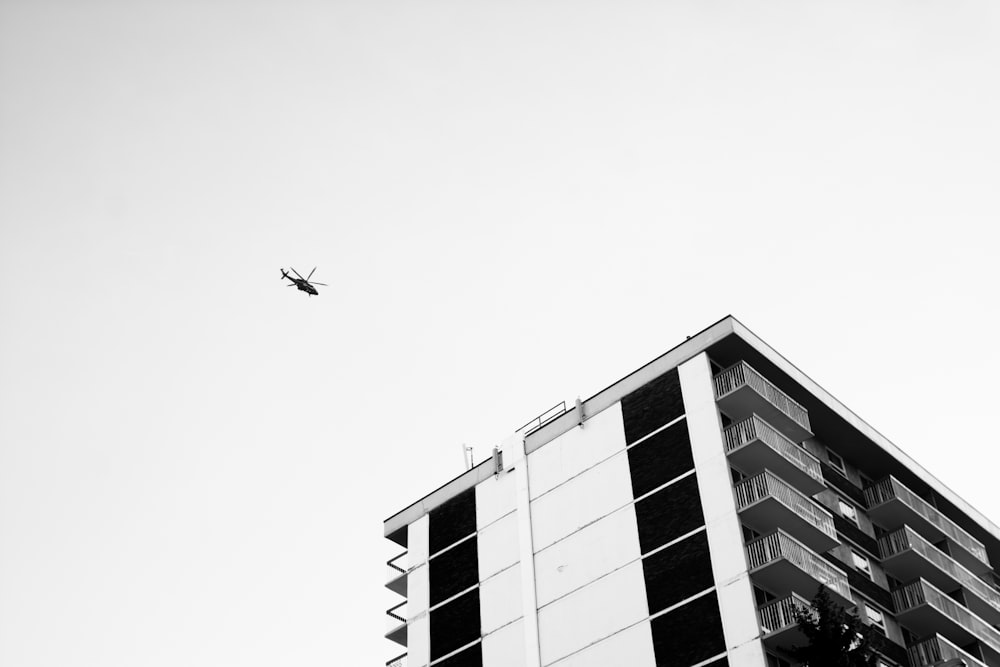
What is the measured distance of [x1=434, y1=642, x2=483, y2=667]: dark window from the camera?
54656mm

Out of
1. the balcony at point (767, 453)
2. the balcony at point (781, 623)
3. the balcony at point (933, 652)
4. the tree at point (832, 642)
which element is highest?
the balcony at point (767, 453)

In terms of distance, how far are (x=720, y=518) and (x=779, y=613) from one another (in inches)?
182

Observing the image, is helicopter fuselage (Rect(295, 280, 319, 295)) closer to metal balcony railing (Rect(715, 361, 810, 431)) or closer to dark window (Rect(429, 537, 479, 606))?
dark window (Rect(429, 537, 479, 606))

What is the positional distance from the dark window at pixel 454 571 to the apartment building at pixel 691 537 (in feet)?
0.34

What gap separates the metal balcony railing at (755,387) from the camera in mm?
53250

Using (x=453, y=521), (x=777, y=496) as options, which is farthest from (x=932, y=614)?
(x=453, y=521)

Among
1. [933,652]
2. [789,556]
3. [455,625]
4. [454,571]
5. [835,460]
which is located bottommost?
[933,652]

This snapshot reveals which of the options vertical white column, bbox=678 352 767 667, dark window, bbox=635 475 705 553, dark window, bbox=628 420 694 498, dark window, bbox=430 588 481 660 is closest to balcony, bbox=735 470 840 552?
vertical white column, bbox=678 352 767 667

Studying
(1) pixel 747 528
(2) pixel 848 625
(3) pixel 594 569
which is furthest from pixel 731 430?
(2) pixel 848 625

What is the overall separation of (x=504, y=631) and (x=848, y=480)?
18.0m

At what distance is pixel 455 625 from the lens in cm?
5678

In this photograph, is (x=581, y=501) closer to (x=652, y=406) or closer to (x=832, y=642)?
(x=652, y=406)

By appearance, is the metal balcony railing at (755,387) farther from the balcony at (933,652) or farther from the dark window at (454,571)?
the dark window at (454,571)

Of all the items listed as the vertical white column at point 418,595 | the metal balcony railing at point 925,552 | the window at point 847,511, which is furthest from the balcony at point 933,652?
the vertical white column at point 418,595
